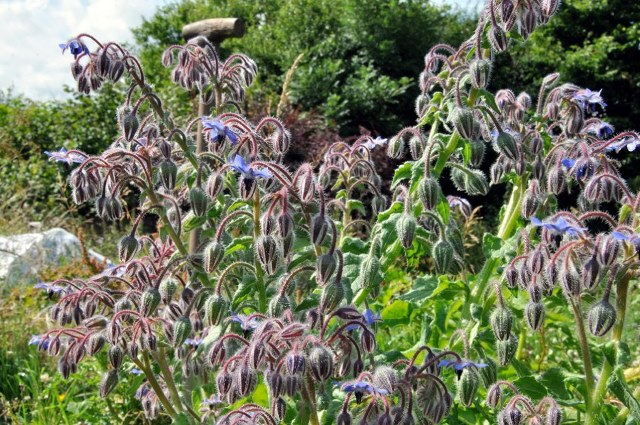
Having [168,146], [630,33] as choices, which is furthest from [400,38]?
[168,146]

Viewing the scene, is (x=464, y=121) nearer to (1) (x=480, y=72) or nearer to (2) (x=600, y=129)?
(1) (x=480, y=72)

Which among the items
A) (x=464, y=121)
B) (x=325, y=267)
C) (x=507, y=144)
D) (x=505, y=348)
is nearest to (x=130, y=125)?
(x=325, y=267)

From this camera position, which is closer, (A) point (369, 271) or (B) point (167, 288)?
(A) point (369, 271)

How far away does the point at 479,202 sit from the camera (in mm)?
9578

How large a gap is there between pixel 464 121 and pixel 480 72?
140 millimetres

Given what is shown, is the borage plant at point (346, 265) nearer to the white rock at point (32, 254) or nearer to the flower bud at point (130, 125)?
the flower bud at point (130, 125)

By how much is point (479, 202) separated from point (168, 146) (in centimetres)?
807

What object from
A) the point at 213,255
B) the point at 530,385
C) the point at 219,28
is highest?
the point at 219,28

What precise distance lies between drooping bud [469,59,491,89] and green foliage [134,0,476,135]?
655 centimetres

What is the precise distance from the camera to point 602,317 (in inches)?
63.6

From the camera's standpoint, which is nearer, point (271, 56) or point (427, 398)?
point (427, 398)

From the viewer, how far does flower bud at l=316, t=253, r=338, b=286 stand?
154cm

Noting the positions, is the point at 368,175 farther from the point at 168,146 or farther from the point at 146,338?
the point at 146,338

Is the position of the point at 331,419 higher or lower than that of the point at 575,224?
lower
